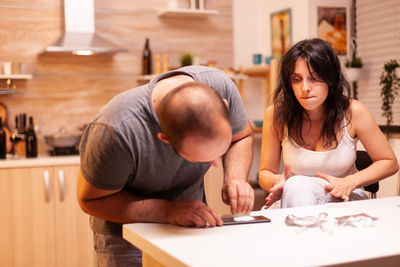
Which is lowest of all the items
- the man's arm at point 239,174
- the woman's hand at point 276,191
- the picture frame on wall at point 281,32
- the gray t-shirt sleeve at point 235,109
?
the woman's hand at point 276,191

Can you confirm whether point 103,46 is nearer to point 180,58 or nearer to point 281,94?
point 180,58

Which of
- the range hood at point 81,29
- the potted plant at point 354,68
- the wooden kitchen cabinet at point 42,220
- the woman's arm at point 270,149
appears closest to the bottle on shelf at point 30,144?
the wooden kitchen cabinet at point 42,220

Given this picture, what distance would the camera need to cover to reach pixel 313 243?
1169 millimetres

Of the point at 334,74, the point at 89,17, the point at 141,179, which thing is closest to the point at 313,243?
the point at 141,179

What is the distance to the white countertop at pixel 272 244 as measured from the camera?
1058 millimetres

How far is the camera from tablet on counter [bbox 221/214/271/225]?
4.56 ft

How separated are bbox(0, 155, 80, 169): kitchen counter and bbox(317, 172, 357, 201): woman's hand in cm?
210

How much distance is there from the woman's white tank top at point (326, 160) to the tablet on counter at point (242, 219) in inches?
27.2

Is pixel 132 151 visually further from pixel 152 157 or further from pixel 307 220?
pixel 307 220

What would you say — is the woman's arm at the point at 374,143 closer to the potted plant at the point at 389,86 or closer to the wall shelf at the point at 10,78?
the potted plant at the point at 389,86

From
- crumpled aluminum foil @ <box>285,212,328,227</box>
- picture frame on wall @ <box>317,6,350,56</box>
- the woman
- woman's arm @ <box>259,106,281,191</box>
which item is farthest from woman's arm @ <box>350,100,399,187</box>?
picture frame on wall @ <box>317,6,350,56</box>

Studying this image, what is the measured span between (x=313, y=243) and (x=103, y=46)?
9.22 ft

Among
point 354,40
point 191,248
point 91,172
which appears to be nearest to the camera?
point 191,248

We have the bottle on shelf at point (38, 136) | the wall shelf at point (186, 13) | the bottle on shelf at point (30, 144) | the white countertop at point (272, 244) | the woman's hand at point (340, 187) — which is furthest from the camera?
the wall shelf at point (186, 13)
